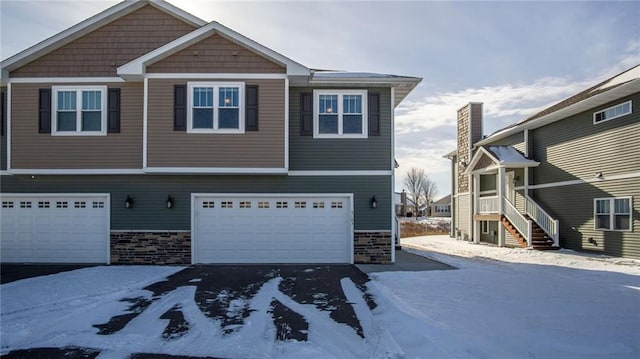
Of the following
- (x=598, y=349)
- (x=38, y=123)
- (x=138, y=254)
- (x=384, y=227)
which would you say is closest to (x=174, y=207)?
(x=138, y=254)

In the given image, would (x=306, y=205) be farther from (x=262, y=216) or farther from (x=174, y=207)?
(x=174, y=207)

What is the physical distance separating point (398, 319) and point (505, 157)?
14453mm

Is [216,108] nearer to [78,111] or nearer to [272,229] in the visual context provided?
[272,229]

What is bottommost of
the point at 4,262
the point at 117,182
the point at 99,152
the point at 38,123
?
the point at 4,262

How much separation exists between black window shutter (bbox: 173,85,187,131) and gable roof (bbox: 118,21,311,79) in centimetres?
95

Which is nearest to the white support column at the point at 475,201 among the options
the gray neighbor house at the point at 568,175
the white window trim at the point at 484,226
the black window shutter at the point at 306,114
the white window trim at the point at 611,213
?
the gray neighbor house at the point at 568,175

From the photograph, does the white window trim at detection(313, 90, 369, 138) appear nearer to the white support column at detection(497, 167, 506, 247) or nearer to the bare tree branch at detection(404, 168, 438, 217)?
the white support column at detection(497, 167, 506, 247)

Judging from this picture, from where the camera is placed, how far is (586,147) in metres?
16.2

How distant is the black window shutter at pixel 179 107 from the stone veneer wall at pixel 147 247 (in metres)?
3.03

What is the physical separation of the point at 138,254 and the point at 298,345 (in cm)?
871

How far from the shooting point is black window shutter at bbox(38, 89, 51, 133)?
12805 mm

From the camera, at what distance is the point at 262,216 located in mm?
12961

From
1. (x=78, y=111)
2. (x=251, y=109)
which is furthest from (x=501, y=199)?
(x=78, y=111)

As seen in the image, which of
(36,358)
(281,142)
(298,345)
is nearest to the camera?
(36,358)
